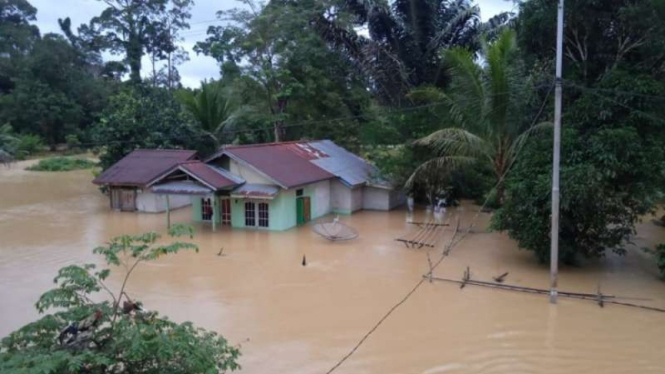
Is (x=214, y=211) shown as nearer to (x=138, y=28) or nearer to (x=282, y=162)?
(x=282, y=162)

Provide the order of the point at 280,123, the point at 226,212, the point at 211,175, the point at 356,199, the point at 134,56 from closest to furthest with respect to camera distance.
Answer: the point at 211,175 < the point at 226,212 < the point at 356,199 < the point at 280,123 < the point at 134,56

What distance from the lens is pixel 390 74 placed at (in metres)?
25.5

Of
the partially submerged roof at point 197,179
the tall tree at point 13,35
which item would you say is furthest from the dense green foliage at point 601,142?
the tall tree at point 13,35

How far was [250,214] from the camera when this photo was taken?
19391mm

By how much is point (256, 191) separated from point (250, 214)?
124 cm

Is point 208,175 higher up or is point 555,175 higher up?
point 555,175

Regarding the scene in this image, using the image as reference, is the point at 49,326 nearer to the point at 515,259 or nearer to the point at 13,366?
the point at 13,366

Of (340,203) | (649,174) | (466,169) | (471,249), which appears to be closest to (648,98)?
(649,174)

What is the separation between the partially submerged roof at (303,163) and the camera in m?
19.1

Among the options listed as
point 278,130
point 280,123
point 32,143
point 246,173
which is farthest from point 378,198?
point 32,143

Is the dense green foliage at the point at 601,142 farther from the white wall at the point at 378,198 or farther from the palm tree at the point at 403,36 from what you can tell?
the palm tree at the point at 403,36

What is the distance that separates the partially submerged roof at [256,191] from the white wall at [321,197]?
83.1 inches

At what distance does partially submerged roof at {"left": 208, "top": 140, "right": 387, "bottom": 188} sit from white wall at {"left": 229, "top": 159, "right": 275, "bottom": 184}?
0.31 metres

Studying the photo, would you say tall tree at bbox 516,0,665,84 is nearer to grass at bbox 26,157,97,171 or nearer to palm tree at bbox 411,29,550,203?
palm tree at bbox 411,29,550,203
